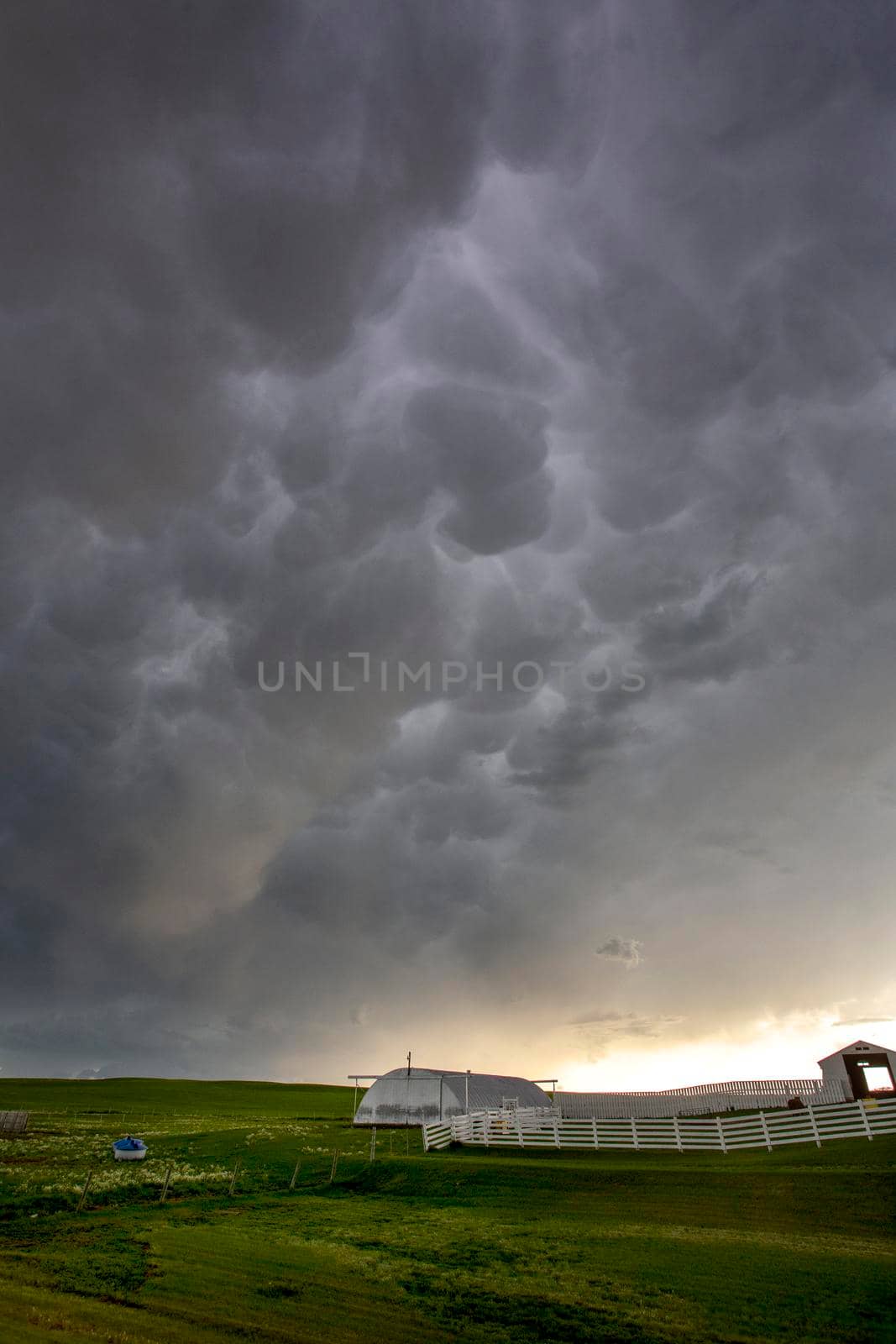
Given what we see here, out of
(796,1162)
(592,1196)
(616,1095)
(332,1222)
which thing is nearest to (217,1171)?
(332,1222)

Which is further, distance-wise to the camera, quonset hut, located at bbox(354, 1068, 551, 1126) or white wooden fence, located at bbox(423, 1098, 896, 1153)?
quonset hut, located at bbox(354, 1068, 551, 1126)

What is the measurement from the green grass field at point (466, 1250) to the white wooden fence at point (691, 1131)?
1081 millimetres

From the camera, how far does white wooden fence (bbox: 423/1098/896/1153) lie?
36.9 metres

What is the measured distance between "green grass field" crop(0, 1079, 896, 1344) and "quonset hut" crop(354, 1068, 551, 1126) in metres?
30.0

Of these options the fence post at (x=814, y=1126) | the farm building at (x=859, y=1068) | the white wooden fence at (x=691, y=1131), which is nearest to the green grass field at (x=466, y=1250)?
the fence post at (x=814, y=1126)

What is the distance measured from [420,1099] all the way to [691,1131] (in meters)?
40.7

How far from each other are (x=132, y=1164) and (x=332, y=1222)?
81.8 feet

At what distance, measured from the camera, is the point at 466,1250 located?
22641mm

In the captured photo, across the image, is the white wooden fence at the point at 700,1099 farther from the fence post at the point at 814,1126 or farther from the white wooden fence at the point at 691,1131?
the fence post at the point at 814,1126

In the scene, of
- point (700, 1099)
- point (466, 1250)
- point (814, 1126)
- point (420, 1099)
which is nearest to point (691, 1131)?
point (814, 1126)

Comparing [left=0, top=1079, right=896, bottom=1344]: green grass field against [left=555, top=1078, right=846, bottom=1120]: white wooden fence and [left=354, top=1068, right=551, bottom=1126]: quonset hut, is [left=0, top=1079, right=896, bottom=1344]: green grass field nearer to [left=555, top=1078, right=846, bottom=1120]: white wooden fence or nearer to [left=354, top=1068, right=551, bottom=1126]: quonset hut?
[left=555, top=1078, right=846, bottom=1120]: white wooden fence

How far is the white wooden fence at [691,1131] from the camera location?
36.9 metres

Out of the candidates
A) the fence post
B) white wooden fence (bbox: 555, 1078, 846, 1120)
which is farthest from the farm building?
the fence post

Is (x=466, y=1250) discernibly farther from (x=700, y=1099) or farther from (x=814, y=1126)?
(x=700, y=1099)
